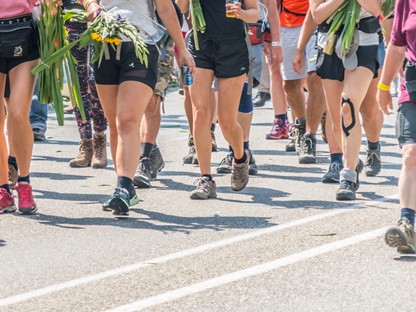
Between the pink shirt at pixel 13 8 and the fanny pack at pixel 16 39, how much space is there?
74mm

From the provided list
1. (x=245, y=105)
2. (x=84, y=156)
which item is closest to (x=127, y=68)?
(x=245, y=105)

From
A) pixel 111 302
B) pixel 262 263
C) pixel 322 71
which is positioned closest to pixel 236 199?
pixel 322 71

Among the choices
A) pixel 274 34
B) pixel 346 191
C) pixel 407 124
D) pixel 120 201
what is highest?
pixel 274 34

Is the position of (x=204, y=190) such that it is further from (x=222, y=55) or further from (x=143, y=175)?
(x=222, y=55)

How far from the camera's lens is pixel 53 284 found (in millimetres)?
7242

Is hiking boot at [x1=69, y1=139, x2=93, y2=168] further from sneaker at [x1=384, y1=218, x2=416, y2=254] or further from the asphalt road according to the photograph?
sneaker at [x1=384, y1=218, x2=416, y2=254]

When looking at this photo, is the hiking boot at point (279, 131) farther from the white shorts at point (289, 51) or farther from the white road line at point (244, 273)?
the white road line at point (244, 273)

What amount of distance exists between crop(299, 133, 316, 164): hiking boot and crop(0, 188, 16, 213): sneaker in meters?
3.56

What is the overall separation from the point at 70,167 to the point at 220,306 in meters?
5.95

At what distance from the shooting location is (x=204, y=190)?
10.2 metres

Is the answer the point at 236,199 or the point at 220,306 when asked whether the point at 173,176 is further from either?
the point at 220,306

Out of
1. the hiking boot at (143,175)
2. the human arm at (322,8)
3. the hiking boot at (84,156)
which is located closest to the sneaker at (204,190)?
the hiking boot at (143,175)

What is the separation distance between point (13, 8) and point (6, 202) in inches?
58.2

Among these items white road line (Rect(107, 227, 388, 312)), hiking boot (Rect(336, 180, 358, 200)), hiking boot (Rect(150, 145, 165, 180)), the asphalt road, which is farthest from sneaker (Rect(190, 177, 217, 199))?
white road line (Rect(107, 227, 388, 312))
